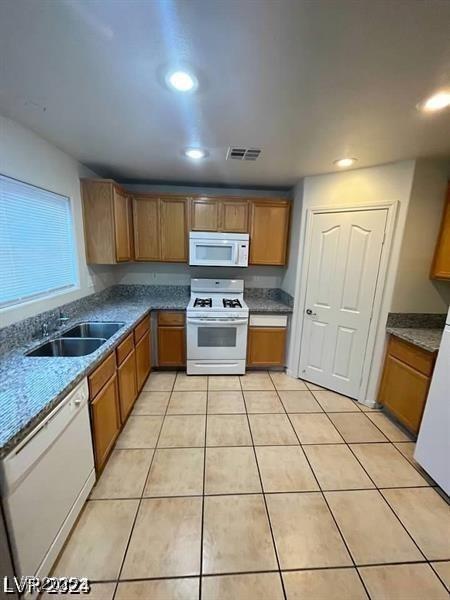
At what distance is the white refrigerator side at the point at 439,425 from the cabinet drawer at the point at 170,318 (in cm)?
246

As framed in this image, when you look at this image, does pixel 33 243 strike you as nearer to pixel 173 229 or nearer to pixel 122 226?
pixel 122 226

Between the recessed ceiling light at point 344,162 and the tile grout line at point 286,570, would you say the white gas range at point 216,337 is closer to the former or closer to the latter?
the recessed ceiling light at point 344,162

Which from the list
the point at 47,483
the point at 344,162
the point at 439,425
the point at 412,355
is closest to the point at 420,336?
the point at 412,355

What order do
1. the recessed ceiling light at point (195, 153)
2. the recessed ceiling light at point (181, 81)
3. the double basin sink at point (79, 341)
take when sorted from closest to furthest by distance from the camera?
1. the recessed ceiling light at point (181, 81)
2. the double basin sink at point (79, 341)
3. the recessed ceiling light at point (195, 153)

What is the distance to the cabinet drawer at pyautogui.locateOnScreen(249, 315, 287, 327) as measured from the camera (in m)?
3.21

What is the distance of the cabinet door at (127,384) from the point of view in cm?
213

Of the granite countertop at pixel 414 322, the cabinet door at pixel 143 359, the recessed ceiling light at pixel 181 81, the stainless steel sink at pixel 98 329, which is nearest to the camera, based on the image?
the recessed ceiling light at pixel 181 81

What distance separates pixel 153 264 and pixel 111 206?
1.08 meters

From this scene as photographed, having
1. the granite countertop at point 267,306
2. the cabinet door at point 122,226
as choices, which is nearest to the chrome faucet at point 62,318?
the cabinet door at point 122,226

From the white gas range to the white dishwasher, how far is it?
163cm

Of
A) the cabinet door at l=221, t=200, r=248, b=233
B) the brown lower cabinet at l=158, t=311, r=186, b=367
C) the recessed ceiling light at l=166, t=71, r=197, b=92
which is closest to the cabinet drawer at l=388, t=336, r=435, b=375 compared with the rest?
the cabinet door at l=221, t=200, r=248, b=233

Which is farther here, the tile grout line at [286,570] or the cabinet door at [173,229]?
the cabinet door at [173,229]

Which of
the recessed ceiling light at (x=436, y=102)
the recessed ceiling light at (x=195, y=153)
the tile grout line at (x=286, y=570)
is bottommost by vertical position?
the tile grout line at (x=286, y=570)

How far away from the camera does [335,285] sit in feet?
9.01
